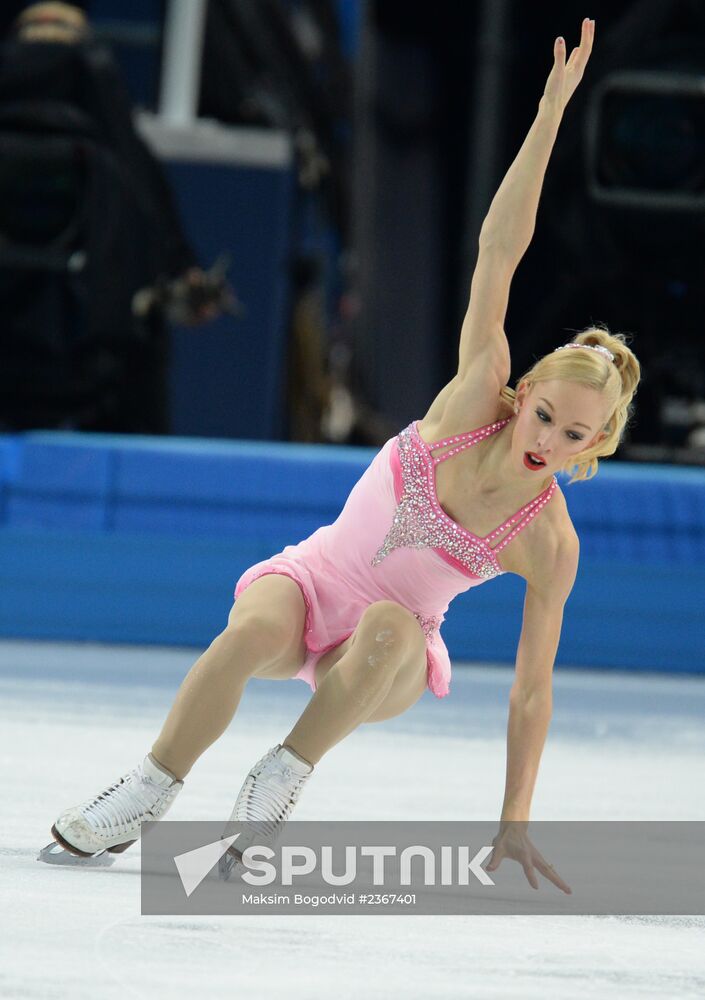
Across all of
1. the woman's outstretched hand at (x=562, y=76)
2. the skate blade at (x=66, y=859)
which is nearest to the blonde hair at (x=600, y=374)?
the woman's outstretched hand at (x=562, y=76)

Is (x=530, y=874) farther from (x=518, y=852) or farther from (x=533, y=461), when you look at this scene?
(x=533, y=461)

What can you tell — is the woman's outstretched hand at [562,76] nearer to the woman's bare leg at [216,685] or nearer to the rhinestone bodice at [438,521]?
the rhinestone bodice at [438,521]

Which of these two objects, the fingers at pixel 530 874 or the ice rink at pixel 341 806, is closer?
the ice rink at pixel 341 806

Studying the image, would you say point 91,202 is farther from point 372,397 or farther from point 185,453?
point 372,397

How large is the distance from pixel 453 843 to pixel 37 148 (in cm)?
297

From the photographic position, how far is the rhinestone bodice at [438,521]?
198 centimetres

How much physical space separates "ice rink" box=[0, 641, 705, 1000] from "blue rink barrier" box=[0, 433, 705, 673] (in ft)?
0.42

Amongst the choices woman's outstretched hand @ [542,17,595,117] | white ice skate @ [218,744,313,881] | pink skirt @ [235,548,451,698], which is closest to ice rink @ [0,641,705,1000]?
white ice skate @ [218,744,313,881]

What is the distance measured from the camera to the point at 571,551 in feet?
6.55

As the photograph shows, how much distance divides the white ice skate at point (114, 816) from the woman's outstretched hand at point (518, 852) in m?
0.39

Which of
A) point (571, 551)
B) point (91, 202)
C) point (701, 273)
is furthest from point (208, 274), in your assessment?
point (571, 551)

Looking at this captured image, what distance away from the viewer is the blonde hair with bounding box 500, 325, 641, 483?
1.89 metres

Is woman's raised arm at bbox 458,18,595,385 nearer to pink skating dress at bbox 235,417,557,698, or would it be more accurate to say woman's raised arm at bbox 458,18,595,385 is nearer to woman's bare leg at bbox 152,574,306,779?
pink skating dress at bbox 235,417,557,698

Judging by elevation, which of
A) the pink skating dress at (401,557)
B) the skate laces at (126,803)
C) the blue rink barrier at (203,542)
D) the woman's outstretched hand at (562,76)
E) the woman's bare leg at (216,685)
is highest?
the woman's outstretched hand at (562,76)
